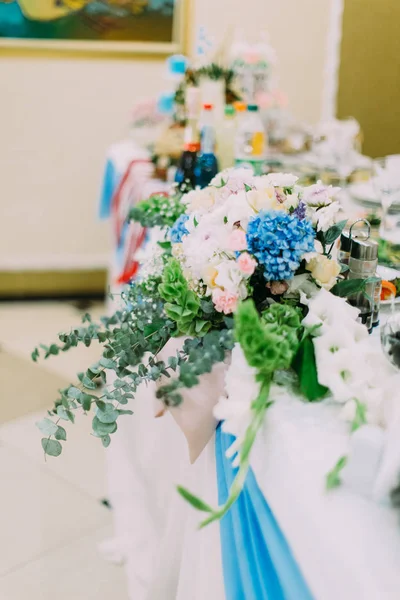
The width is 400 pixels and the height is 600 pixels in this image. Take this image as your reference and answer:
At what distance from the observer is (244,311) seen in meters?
0.86

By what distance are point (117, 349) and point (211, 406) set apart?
182 millimetres

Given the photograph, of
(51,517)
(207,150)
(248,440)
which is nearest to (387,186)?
(207,150)

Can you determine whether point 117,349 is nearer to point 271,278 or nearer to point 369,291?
point 271,278

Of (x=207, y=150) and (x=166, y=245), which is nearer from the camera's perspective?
(x=166, y=245)

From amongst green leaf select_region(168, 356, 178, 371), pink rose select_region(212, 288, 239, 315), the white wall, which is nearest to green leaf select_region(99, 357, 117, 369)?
green leaf select_region(168, 356, 178, 371)

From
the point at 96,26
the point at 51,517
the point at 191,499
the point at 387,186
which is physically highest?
the point at 96,26

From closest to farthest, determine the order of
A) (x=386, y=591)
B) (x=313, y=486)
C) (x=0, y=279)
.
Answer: (x=386, y=591) → (x=313, y=486) → (x=0, y=279)

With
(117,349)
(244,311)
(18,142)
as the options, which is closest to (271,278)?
(244,311)

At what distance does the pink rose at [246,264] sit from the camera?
1004mm

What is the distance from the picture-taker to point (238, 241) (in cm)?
102

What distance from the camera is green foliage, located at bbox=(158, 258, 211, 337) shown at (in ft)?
3.58

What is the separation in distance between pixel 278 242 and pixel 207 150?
1009 millimetres

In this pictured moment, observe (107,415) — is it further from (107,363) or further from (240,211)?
(240,211)

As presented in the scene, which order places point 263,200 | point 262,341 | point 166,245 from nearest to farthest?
1. point 262,341
2. point 263,200
3. point 166,245
